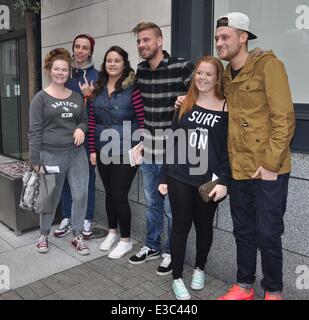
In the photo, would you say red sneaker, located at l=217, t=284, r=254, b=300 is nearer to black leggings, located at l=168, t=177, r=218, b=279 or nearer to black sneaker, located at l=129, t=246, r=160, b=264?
black leggings, located at l=168, t=177, r=218, b=279

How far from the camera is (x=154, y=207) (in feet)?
13.1

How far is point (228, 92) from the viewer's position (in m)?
3.01


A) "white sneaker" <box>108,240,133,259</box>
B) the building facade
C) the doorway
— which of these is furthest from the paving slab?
the doorway

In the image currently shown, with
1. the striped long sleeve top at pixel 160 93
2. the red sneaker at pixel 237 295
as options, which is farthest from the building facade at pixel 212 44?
the striped long sleeve top at pixel 160 93

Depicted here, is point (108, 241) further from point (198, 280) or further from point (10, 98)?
point (10, 98)

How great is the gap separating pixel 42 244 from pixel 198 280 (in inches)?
70.9

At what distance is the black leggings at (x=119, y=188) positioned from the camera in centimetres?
397

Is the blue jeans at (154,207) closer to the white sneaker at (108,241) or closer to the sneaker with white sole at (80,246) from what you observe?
the white sneaker at (108,241)

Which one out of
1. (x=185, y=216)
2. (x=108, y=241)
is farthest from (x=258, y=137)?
(x=108, y=241)

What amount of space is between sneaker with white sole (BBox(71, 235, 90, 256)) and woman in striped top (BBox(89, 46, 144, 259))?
29cm
